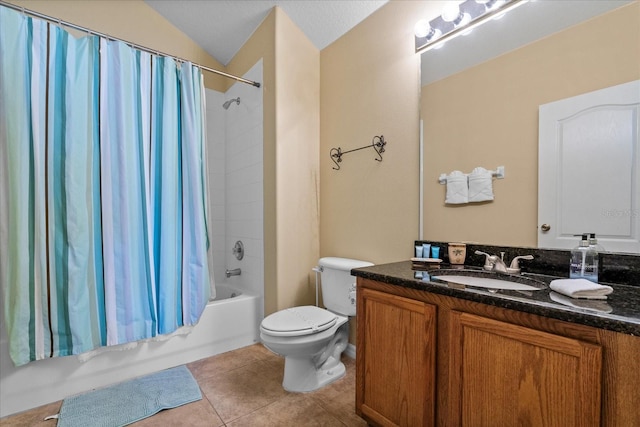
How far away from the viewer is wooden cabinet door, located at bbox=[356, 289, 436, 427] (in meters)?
0.99

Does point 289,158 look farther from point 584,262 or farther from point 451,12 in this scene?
point 584,262

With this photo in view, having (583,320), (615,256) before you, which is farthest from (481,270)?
(583,320)

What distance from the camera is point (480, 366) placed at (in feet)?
2.80

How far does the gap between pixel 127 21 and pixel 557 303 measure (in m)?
3.24

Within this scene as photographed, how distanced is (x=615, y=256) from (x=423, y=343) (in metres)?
0.73

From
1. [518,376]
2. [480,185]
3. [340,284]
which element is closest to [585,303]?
[518,376]

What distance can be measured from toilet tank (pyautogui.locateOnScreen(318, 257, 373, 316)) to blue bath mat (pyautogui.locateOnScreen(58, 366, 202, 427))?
94cm

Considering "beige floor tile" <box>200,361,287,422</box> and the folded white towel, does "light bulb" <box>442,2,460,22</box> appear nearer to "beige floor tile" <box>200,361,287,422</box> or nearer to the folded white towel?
the folded white towel

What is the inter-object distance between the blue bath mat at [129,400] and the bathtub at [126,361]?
0.23 feet

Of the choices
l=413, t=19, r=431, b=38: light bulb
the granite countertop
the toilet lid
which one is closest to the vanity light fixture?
l=413, t=19, r=431, b=38: light bulb

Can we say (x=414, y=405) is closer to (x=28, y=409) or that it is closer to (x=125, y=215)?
(x=125, y=215)

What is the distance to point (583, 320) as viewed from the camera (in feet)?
2.17

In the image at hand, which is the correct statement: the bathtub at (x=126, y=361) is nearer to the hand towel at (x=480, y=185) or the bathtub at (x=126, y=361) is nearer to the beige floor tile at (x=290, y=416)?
the beige floor tile at (x=290, y=416)

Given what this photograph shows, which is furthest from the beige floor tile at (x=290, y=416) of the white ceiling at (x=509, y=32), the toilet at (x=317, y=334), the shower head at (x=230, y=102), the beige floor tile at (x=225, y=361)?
the shower head at (x=230, y=102)
